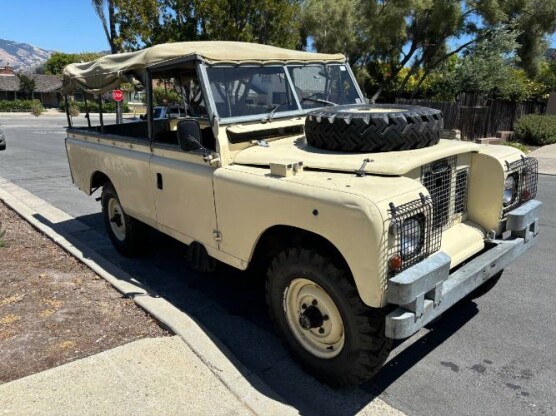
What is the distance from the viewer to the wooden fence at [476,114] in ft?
54.2

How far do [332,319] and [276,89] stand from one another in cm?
221

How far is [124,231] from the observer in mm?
5645

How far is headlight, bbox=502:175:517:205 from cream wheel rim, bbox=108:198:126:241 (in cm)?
405

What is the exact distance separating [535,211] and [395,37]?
2320cm

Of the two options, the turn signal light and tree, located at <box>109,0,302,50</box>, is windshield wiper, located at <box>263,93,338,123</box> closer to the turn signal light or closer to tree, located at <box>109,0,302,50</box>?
the turn signal light

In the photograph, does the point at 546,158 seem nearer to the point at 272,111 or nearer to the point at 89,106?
the point at 272,111

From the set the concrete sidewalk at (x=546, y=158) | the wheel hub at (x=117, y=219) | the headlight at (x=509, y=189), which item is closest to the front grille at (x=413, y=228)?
the headlight at (x=509, y=189)

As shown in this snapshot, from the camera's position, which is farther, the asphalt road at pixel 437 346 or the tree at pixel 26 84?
the tree at pixel 26 84

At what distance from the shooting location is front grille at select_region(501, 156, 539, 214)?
3.71m

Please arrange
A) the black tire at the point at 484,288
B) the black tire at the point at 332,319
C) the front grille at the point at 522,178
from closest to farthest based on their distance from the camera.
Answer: the black tire at the point at 332,319 → the front grille at the point at 522,178 → the black tire at the point at 484,288

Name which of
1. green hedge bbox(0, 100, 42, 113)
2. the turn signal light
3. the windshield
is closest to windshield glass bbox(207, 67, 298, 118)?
the windshield

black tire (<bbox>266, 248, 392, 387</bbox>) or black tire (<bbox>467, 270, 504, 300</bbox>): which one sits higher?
black tire (<bbox>266, 248, 392, 387</bbox>)

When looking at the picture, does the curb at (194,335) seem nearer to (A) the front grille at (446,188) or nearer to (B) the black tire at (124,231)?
(B) the black tire at (124,231)

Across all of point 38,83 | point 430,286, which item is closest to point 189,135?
point 430,286
